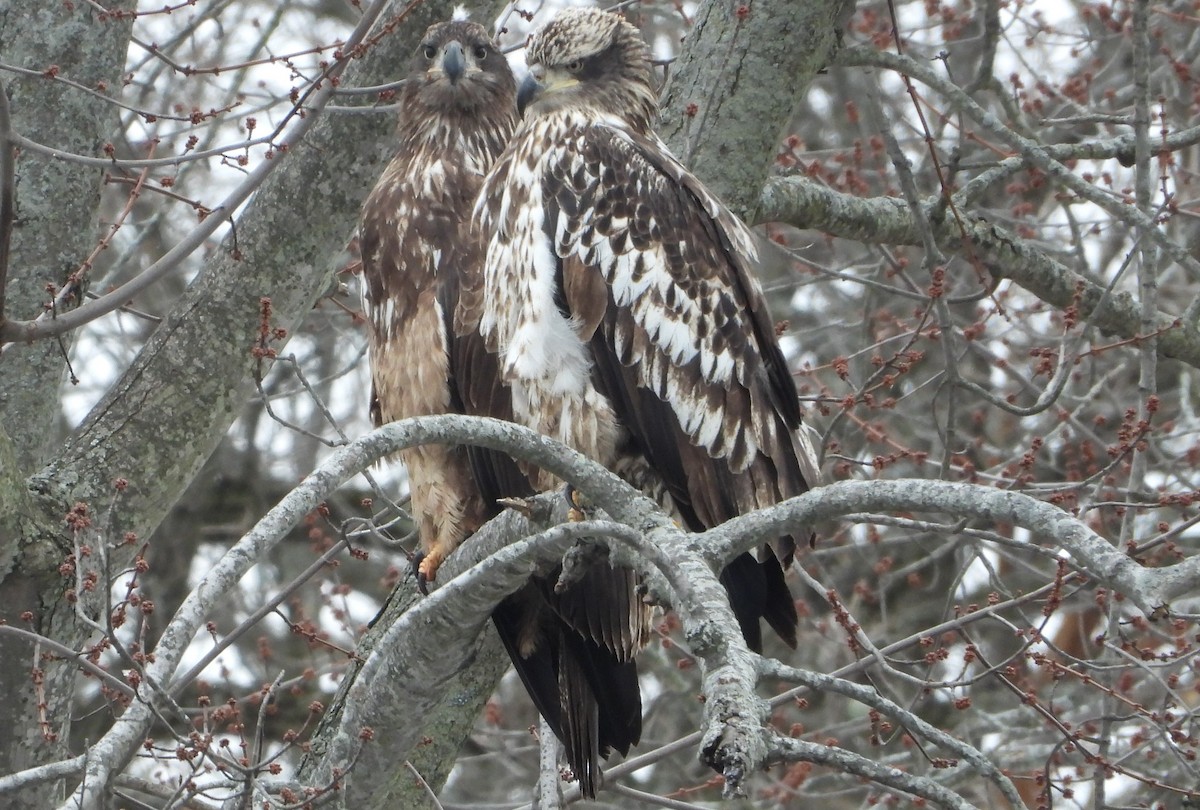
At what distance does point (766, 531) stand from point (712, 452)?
59.2 inches

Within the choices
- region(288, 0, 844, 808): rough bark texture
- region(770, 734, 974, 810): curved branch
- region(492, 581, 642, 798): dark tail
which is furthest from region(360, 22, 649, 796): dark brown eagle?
region(770, 734, 974, 810): curved branch

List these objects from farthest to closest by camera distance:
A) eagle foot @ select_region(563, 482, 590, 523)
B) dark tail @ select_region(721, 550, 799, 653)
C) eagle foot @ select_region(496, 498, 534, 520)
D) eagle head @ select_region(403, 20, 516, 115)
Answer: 1. eagle head @ select_region(403, 20, 516, 115)
2. dark tail @ select_region(721, 550, 799, 653)
3. eagle foot @ select_region(563, 482, 590, 523)
4. eagle foot @ select_region(496, 498, 534, 520)

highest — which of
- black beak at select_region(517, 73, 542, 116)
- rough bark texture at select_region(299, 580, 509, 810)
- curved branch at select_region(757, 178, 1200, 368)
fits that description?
black beak at select_region(517, 73, 542, 116)

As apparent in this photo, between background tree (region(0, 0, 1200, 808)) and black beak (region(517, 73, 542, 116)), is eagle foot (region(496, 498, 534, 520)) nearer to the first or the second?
background tree (region(0, 0, 1200, 808))

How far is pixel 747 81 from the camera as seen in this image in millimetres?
4578

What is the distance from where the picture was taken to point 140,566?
3.26 metres

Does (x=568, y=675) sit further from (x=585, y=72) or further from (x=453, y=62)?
(x=453, y=62)

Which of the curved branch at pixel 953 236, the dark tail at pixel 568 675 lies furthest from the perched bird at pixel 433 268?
the curved branch at pixel 953 236

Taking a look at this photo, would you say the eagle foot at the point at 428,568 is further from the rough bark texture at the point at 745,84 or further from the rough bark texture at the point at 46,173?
the rough bark texture at the point at 46,173

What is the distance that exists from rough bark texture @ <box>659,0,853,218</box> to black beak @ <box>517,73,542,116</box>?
48cm

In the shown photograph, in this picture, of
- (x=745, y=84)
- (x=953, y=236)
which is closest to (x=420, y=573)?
(x=745, y=84)

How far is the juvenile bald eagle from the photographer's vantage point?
401 cm

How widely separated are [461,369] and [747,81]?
1.20m

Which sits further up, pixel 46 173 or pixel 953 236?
pixel 46 173
